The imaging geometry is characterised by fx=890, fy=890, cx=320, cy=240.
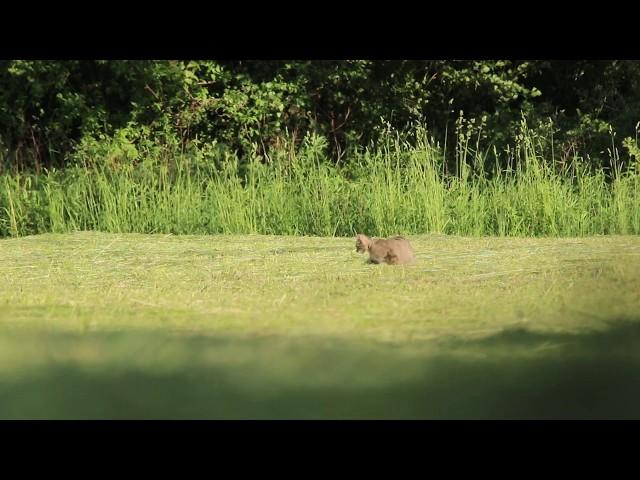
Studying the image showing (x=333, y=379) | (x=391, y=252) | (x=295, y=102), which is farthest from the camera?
(x=295, y=102)

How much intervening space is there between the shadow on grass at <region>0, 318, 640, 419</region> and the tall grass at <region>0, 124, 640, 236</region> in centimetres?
390

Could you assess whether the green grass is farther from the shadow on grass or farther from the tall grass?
the tall grass

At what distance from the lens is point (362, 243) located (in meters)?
3.42

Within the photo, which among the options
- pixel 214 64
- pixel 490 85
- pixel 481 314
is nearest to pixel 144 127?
pixel 214 64

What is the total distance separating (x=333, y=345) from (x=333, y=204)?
4.48 m

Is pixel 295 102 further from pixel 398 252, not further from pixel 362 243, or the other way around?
pixel 398 252

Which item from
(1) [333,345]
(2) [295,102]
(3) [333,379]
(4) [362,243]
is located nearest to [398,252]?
(4) [362,243]

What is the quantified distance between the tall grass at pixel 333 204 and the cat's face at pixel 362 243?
6.99 feet

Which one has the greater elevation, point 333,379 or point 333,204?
point 333,204

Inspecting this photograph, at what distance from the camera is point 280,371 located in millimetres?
1565

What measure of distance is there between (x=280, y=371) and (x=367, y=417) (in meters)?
0.20

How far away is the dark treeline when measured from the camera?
851cm

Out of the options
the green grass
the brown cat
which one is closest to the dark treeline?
the brown cat
